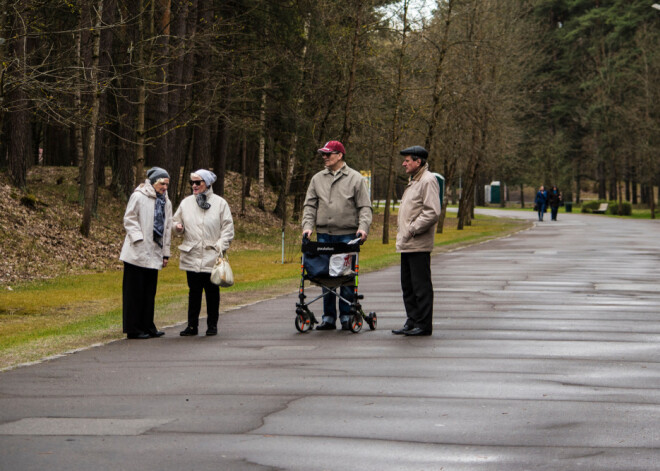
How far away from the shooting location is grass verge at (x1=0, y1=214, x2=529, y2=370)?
1159cm

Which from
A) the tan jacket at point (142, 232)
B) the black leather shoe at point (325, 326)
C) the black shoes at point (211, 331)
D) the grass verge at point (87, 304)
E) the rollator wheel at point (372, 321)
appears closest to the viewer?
the grass verge at point (87, 304)

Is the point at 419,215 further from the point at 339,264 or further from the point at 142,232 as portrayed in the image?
the point at 142,232

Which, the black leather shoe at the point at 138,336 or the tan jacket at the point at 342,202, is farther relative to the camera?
the black leather shoe at the point at 138,336

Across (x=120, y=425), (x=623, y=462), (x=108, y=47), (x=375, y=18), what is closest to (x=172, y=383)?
(x=120, y=425)

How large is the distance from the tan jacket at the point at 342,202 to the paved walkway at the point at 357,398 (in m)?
1.22

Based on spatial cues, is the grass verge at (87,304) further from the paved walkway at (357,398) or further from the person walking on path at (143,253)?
the paved walkway at (357,398)

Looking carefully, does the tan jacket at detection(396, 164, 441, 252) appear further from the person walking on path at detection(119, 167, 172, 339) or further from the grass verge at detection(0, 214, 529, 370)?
the grass verge at detection(0, 214, 529, 370)

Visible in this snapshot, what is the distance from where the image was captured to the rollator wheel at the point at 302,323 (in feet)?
38.7

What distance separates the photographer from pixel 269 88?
1243 inches

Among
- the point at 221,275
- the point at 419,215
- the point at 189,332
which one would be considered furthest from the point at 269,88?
the point at 419,215

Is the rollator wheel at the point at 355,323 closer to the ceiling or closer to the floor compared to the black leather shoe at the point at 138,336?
closer to the ceiling

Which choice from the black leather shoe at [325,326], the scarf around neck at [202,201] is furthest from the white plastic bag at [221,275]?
the black leather shoe at [325,326]

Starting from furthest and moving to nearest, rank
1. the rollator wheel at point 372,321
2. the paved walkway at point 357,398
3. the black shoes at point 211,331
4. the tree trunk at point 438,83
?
1. the tree trunk at point 438,83
2. the rollator wheel at point 372,321
3. the black shoes at point 211,331
4. the paved walkway at point 357,398

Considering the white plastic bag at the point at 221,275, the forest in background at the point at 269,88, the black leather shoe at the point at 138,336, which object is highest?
the forest in background at the point at 269,88
